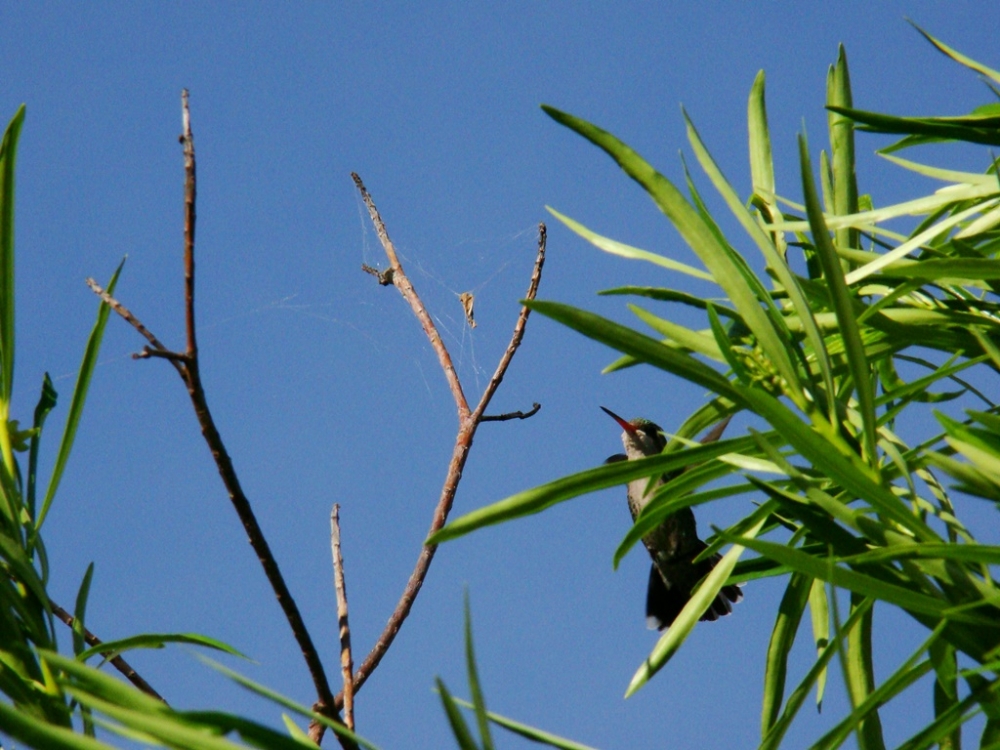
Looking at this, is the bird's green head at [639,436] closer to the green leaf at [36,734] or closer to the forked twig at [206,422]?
the forked twig at [206,422]

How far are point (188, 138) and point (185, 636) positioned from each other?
50 centimetres

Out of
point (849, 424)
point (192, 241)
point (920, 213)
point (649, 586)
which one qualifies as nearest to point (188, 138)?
point (192, 241)

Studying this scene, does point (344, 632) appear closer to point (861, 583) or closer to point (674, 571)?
point (861, 583)

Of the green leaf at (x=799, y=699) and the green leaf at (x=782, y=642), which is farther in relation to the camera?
the green leaf at (x=782, y=642)

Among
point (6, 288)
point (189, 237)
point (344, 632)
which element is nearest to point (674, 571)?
point (344, 632)

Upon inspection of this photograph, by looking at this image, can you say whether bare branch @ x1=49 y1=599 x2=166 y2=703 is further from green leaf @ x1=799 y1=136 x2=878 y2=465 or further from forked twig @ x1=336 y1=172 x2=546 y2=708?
green leaf @ x1=799 y1=136 x2=878 y2=465

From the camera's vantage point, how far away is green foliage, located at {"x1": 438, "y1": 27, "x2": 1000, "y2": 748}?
2.75ft

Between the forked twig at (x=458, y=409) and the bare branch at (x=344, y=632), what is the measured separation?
0.10m

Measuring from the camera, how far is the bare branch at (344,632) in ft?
3.27

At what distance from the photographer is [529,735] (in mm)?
869

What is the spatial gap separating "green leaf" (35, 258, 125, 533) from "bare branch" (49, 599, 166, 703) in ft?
0.38

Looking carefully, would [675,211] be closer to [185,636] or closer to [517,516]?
[517,516]

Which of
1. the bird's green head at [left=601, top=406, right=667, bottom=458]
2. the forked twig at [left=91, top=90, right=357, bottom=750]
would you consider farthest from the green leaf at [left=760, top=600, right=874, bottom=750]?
the bird's green head at [left=601, top=406, right=667, bottom=458]

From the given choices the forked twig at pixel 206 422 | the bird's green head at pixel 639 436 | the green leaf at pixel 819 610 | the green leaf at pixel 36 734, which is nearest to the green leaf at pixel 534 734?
the forked twig at pixel 206 422
